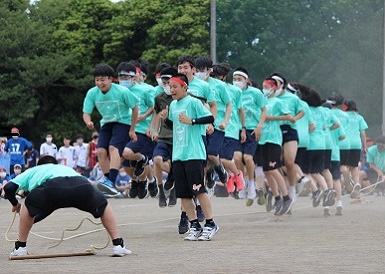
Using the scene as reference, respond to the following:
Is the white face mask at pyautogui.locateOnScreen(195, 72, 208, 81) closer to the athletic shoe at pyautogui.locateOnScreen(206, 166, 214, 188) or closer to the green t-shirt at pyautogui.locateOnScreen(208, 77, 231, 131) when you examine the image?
the green t-shirt at pyautogui.locateOnScreen(208, 77, 231, 131)

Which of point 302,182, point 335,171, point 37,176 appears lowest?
point 302,182

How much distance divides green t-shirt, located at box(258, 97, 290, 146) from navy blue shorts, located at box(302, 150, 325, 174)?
1.93 m

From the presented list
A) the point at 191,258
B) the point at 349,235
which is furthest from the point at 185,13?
the point at 191,258

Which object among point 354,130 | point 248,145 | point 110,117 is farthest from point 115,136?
point 354,130

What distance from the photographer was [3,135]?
10453mm

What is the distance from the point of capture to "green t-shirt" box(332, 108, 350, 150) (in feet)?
75.0

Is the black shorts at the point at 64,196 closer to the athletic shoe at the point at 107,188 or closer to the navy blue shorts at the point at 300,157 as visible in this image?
the athletic shoe at the point at 107,188

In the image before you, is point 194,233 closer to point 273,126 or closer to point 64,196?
point 64,196

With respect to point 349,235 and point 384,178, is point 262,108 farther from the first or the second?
point 384,178

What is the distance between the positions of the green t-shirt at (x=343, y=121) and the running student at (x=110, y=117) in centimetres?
689

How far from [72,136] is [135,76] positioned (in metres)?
26.3

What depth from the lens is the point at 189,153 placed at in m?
13.2

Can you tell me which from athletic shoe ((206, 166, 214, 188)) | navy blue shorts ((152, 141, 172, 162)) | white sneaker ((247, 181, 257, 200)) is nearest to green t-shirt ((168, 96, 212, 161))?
navy blue shorts ((152, 141, 172, 162))

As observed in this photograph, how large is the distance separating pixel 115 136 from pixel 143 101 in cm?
105
